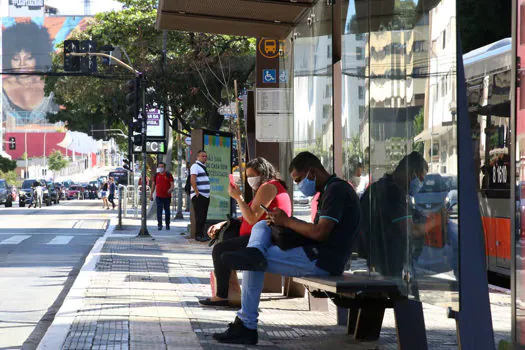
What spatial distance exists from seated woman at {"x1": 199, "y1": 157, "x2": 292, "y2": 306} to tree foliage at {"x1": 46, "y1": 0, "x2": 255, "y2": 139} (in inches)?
308

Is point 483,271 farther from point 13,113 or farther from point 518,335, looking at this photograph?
point 13,113

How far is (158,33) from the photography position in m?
41.0

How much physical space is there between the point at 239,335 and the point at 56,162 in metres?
163

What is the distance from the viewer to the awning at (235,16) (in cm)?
1087

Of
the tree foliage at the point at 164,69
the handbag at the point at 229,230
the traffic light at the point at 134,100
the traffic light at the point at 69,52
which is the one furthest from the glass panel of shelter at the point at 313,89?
the traffic light at the point at 69,52

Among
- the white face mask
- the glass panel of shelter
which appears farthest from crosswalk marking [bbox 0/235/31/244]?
the white face mask

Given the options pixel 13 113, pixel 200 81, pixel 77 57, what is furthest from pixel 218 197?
pixel 13 113

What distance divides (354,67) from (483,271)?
9.12 ft

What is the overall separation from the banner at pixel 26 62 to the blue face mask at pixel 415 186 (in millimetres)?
171318

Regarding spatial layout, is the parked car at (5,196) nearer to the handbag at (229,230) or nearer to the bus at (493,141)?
the bus at (493,141)

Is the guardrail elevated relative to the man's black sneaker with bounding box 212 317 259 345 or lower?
lower

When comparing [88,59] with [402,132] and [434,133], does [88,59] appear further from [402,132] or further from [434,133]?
[434,133]

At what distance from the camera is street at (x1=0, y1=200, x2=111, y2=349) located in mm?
9583

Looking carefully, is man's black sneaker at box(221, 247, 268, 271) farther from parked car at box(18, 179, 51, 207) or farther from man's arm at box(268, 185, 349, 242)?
parked car at box(18, 179, 51, 207)
